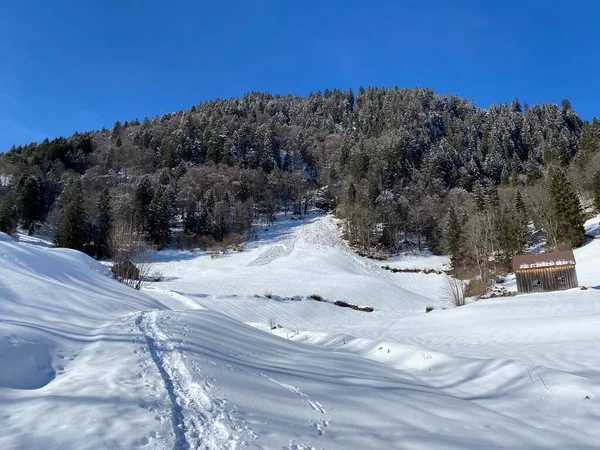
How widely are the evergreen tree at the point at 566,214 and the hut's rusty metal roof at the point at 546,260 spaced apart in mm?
16989

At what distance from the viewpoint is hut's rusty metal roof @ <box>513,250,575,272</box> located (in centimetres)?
2627

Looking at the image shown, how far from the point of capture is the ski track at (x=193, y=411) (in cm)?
304

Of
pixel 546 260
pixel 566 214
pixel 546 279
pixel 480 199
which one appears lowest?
pixel 546 279

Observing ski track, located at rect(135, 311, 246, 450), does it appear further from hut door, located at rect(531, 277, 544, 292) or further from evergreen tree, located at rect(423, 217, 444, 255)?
evergreen tree, located at rect(423, 217, 444, 255)

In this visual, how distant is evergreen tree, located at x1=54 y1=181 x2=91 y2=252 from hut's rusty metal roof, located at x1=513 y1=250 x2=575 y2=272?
157 ft

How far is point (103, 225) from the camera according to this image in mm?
49656

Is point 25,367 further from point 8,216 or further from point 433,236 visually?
point 8,216

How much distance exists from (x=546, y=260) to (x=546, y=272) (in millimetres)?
891

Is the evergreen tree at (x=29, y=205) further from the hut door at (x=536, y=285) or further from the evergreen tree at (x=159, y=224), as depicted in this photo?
the hut door at (x=536, y=285)

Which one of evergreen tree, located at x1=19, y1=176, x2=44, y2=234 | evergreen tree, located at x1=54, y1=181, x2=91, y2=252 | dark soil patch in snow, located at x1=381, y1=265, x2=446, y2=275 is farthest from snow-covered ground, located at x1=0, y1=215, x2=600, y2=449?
evergreen tree, located at x1=19, y1=176, x2=44, y2=234

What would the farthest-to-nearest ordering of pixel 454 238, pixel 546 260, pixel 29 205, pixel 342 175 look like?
pixel 342 175 → pixel 29 205 → pixel 454 238 → pixel 546 260

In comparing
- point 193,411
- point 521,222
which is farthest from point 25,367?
point 521,222

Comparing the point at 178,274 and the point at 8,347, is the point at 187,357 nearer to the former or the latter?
the point at 8,347

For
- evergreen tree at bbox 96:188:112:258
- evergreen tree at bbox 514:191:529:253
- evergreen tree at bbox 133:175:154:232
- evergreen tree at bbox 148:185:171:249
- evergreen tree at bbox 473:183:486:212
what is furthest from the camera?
evergreen tree at bbox 473:183:486:212
